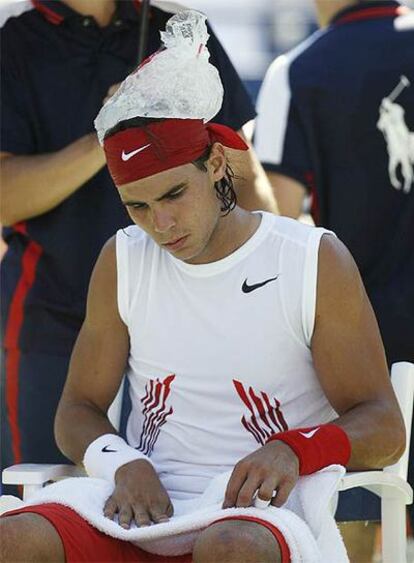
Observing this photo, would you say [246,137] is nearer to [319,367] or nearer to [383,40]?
[383,40]

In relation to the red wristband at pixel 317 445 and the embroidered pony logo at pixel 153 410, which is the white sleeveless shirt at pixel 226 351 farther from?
the red wristband at pixel 317 445

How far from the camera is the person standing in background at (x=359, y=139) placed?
11.6 ft

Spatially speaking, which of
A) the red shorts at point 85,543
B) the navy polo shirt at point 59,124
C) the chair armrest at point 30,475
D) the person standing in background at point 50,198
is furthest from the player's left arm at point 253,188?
the red shorts at point 85,543

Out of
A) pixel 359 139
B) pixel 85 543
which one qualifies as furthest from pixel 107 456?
pixel 359 139

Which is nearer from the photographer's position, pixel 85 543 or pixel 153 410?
pixel 85 543

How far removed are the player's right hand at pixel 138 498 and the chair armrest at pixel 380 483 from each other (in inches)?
14.1

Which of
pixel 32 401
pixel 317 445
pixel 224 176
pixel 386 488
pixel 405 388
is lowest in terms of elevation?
pixel 32 401

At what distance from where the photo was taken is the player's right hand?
98.8 inches

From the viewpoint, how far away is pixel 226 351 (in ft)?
8.86

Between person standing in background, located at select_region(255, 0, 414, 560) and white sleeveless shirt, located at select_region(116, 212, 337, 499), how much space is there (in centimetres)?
82

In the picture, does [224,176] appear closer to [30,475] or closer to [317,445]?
[317,445]

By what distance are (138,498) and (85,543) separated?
152 millimetres

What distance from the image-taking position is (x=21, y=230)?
3432 millimetres

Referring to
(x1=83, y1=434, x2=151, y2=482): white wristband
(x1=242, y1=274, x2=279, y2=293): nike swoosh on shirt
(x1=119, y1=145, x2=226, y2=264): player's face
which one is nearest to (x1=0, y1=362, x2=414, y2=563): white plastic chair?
(x1=83, y1=434, x2=151, y2=482): white wristband
